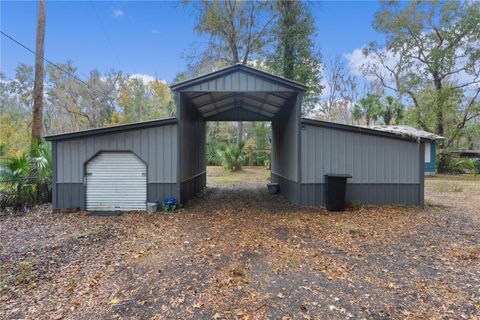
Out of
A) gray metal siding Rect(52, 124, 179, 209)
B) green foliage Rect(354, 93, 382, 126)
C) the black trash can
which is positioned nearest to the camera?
the black trash can

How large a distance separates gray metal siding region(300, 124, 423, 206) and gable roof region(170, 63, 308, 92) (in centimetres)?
154

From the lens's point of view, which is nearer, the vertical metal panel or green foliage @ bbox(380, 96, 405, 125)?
the vertical metal panel

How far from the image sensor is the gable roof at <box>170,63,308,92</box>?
732 centimetres

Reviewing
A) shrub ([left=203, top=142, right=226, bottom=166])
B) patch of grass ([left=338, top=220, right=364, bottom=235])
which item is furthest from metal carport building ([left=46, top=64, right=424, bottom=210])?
shrub ([left=203, top=142, right=226, bottom=166])

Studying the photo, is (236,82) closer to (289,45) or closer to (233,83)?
(233,83)

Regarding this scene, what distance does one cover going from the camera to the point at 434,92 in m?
18.9

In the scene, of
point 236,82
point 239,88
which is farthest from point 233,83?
point 239,88

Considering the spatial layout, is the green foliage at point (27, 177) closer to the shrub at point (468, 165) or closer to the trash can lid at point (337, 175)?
the trash can lid at point (337, 175)

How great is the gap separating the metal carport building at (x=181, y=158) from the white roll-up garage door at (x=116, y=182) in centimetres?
3

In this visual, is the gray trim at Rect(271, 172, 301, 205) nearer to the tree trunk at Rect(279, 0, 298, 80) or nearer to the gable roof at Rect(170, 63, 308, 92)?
the gable roof at Rect(170, 63, 308, 92)

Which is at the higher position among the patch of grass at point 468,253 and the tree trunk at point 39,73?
the tree trunk at point 39,73

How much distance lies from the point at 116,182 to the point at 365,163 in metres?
6.95

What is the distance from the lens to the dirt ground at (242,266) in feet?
9.64

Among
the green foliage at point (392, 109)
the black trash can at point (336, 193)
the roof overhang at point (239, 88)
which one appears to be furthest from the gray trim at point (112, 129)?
the green foliage at point (392, 109)
